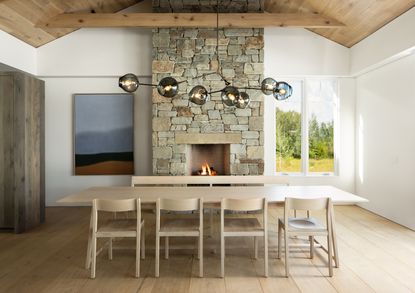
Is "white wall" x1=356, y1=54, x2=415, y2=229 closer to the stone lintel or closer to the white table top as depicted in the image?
the white table top

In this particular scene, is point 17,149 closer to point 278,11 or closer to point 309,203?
point 309,203

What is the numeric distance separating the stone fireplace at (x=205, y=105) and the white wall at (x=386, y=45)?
178cm

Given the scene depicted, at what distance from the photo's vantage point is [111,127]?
6.36 m

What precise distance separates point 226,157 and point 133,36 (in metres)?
2.86

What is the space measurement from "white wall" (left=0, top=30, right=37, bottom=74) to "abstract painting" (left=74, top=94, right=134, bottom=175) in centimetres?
100

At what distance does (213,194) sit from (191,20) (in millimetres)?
3216

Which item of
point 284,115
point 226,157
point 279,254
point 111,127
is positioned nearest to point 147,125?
point 111,127

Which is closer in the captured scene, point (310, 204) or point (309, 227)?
point (310, 204)

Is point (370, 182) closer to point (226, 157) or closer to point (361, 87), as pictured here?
point (361, 87)

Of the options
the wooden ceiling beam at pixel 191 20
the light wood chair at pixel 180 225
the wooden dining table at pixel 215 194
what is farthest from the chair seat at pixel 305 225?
the wooden ceiling beam at pixel 191 20

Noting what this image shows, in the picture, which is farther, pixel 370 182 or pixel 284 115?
pixel 284 115

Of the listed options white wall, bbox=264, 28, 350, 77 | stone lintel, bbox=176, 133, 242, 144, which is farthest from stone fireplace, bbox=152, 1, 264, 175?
white wall, bbox=264, 28, 350, 77

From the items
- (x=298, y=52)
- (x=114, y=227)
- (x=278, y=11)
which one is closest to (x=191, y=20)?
(x=278, y=11)

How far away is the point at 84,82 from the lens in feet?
21.0
